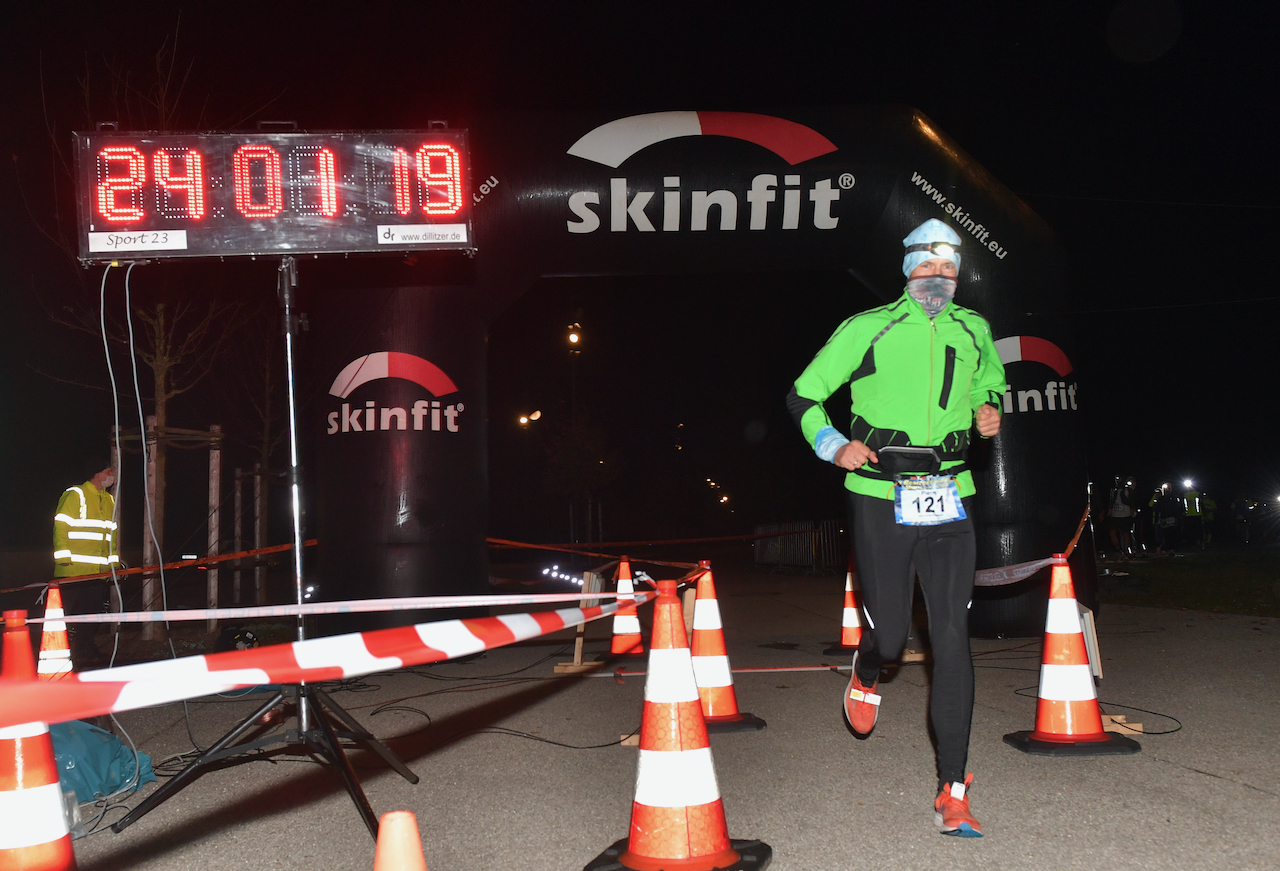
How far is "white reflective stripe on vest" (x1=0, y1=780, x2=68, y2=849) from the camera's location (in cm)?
287

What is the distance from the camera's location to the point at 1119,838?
3471 millimetres

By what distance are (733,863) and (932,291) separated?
222 cm

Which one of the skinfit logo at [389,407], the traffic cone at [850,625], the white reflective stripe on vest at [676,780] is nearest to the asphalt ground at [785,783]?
the white reflective stripe on vest at [676,780]

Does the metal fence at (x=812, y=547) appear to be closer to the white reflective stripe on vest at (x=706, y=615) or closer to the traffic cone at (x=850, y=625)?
the traffic cone at (x=850, y=625)

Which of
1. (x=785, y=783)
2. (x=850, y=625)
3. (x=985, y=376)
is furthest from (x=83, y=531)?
(x=985, y=376)

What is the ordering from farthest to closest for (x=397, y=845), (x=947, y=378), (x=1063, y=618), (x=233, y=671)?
(x=1063, y=618) → (x=947, y=378) → (x=233, y=671) → (x=397, y=845)

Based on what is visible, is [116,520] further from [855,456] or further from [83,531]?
[855,456]

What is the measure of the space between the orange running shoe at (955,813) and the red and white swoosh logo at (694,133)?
243 inches

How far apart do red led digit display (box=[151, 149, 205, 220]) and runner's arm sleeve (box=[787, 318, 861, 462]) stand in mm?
3576

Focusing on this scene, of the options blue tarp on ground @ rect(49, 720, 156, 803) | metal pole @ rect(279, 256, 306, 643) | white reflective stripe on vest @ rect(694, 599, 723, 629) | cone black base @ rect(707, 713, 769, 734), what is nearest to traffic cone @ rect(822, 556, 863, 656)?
cone black base @ rect(707, 713, 769, 734)

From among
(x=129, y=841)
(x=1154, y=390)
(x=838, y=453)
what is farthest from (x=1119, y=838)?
(x=1154, y=390)

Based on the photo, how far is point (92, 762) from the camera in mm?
4449

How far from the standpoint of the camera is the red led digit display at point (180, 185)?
18.4 ft

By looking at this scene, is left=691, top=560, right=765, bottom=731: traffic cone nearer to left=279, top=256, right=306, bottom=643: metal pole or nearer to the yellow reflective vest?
left=279, top=256, right=306, bottom=643: metal pole
